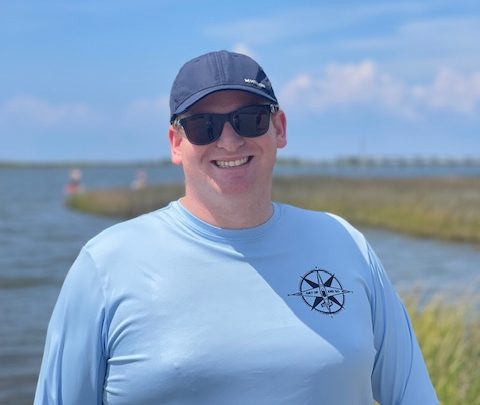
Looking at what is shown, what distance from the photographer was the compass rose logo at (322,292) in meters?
2.46

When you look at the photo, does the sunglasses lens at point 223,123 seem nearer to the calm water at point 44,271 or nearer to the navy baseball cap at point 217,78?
the navy baseball cap at point 217,78

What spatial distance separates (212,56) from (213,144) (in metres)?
0.27

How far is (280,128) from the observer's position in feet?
8.78

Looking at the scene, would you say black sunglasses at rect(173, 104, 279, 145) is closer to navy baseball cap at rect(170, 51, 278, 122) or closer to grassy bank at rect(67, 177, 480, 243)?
navy baseball cap at rect(170, 51, 278, 122)

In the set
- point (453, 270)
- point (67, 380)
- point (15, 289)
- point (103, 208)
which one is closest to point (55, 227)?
point (103, 208)

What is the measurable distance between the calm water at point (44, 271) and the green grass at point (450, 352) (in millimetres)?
1402

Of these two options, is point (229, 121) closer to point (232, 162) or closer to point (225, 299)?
point (232, 162)

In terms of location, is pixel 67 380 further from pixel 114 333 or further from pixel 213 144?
pixel 213 144

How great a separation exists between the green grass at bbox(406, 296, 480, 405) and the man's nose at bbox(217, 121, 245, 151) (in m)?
4.44

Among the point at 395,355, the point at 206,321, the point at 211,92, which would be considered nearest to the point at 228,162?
the point at 211,92

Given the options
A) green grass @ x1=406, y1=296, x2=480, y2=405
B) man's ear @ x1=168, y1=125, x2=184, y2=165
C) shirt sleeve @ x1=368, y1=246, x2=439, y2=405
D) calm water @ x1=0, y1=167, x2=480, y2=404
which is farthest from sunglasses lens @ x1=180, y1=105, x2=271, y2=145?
calm water @ x1=0, y1=167, x2=480, y2=404

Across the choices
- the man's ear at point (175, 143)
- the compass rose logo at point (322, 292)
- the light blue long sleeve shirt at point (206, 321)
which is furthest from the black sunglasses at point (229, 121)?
the compass rose logo at point (322, 292)

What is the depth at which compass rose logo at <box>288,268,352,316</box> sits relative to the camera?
2.46m

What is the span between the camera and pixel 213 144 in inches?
98.0
